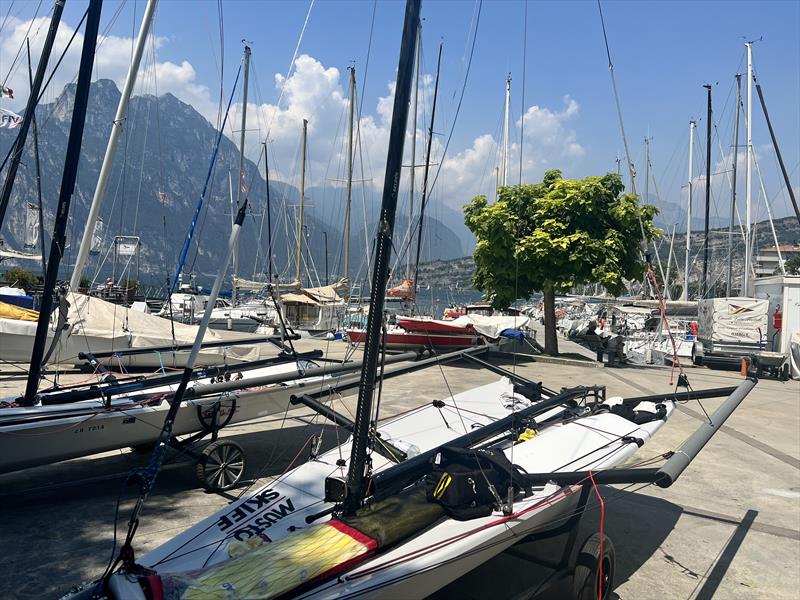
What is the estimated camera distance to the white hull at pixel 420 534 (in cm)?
343

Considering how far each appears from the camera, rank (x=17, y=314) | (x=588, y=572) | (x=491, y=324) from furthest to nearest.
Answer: (x=491, y=324)
(x=17, y=314)
(x=588, y=572)

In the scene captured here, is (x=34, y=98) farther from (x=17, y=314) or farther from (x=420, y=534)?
(x=420, y=534)

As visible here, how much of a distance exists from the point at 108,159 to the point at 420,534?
9232 mm

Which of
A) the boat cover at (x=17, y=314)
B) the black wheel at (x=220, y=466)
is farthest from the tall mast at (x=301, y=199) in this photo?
the black wheel at (x=220, y=466)

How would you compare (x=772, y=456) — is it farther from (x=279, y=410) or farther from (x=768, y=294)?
(x=768, y=294)

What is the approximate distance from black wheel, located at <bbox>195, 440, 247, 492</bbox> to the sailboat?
1854 mm

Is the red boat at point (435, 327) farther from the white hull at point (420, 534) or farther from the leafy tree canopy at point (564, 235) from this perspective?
the white hull at point (420, 534)

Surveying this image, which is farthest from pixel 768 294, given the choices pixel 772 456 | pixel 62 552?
pixel 62 552

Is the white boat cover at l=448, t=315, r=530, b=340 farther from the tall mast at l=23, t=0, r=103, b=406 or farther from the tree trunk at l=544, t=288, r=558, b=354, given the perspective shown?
the tall mast at l=23, t=0, r=103, b=406

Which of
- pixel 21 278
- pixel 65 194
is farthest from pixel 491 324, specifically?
pixel 21 278

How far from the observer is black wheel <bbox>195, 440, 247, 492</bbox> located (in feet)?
22.1

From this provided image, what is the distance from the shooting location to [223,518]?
4379 millimetres

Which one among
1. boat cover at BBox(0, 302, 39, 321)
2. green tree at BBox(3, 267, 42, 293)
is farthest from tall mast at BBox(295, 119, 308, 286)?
boat cover at BBox(0, 302, 39, 321)

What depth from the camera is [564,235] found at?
1945cm
